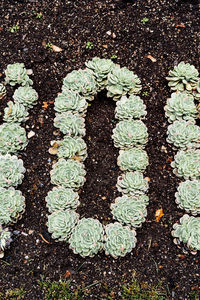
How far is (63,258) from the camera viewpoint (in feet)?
12.0

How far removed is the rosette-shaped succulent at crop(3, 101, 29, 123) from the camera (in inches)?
157

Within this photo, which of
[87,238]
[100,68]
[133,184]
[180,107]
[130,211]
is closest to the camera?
[87,238]

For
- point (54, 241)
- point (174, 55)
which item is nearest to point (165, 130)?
point (174, 55)

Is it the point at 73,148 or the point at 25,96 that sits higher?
the point at 25,96

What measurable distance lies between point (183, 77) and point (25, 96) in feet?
5.76

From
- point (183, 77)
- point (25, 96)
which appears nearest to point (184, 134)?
point (183, 77)

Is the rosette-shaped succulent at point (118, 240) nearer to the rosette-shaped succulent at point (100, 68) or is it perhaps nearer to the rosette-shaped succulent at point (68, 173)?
the rosette-shaped succulent at point (68, 173)

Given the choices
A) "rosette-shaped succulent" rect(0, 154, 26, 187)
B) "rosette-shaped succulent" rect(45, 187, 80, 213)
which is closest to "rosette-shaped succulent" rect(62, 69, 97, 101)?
"rosette-shaped succulent" rect(0, 154, 26, 187)

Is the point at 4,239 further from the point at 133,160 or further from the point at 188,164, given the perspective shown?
the point at 188,164

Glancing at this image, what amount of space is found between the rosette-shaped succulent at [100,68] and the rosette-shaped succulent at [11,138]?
100cm

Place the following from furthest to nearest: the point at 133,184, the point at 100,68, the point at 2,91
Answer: the point at 2,91 < the point at 100,68 < the point at 133,184

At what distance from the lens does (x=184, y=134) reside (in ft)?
12.6

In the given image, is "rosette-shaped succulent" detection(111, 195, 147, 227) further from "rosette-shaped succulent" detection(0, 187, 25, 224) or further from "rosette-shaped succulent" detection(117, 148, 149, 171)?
"rosette-shaped succulent" detection(0, 187, 25, 224)

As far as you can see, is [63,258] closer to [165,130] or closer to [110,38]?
[165,130]
